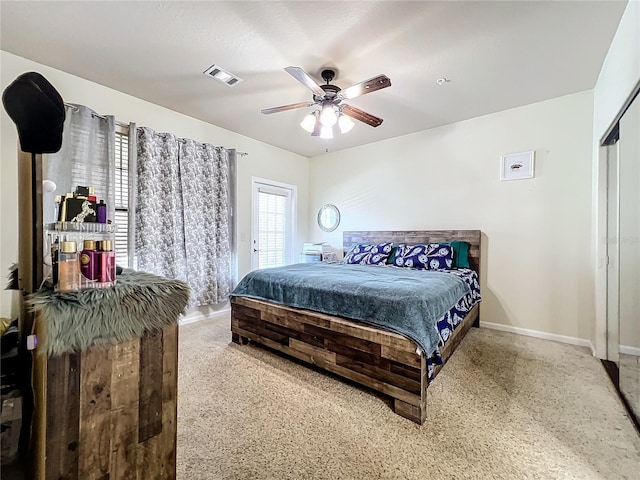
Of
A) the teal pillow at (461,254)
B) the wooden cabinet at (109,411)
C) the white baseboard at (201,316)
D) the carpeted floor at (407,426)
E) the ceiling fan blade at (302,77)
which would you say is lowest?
the carpeted floor at (407,426)

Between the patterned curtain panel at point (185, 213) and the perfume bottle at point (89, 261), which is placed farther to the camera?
the patterned curtain panel at point (185, 213)

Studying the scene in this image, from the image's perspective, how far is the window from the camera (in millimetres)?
2947

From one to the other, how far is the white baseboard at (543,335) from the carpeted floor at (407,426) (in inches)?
18.3

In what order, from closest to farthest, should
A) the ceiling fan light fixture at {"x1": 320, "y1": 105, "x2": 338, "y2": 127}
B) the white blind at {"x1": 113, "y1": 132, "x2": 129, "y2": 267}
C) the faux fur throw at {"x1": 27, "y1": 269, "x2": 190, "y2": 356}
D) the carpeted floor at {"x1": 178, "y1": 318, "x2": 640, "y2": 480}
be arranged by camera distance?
the faux fur throw at {"x1": 27, "y1": 269, "x2": 190, "y2": 356}
the carpeted floor at {"x1": 178, "y1": 318, "x2": 640, "y2": 480}
the ceiling fan light fixture at {"x1": 320, "y1": 105, "x2": 338, "y2": 127}
the white blind at {"x1": 113, "y1": 132, "x2": 129, "y2": 267}

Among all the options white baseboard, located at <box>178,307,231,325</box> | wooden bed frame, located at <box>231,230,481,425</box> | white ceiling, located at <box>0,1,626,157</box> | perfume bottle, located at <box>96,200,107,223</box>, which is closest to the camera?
perfume bottle, located at <box>96,200,107,223</box>

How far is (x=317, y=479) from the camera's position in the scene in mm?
1308

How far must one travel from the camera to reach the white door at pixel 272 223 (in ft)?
14.4

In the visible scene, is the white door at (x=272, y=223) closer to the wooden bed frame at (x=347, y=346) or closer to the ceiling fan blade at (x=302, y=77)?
the wooden bed frame at (x=347, y=346)

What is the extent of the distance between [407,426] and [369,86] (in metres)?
2.37

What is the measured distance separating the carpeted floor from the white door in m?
2.24

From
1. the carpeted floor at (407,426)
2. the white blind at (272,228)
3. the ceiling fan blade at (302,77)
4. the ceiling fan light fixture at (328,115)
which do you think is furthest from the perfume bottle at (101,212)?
the white blind at (272,228)

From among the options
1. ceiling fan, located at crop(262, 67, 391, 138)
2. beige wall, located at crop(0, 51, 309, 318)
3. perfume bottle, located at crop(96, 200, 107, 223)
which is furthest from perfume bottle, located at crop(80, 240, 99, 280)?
ceiling fan, located at crop(262, 67, 391, 138)

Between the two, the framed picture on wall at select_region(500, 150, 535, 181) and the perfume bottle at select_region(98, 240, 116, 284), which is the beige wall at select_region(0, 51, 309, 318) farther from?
the framed picture on wall at select_region(500, 150, 535, 181)

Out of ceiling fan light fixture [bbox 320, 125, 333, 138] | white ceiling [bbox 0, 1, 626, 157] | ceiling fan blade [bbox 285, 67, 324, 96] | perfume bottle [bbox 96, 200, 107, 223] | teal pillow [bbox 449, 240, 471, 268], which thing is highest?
white ceiling [bbox 0, 1, 626, 157]
